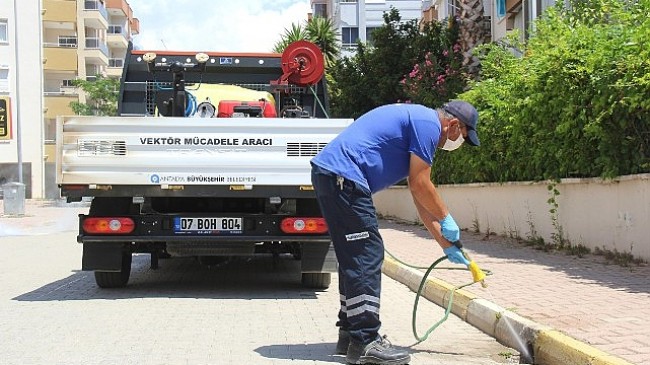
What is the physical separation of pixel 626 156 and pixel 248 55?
510 centimetres

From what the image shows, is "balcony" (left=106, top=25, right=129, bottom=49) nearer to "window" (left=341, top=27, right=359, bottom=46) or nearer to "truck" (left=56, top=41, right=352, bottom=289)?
"window" (left=341, top=27, right=359, bottom=46)

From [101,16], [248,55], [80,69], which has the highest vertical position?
[101,16]

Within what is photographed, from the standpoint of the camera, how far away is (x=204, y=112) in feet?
35.5

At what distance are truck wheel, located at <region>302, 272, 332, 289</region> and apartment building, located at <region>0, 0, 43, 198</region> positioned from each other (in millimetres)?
44381

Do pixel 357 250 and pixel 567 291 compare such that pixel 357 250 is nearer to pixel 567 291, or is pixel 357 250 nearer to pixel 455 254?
pixel 455 254

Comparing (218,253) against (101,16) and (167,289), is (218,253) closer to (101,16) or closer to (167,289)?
(167,289)

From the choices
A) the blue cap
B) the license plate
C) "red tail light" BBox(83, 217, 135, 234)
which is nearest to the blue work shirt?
the blue cap

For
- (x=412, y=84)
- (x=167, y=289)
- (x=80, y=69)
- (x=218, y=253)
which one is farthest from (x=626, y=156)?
(x=80, y=69)

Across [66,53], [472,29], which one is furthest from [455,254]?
[66,53]

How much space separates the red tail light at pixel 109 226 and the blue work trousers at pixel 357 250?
11.9 feet

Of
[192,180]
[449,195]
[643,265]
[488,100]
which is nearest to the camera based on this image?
[192,180]

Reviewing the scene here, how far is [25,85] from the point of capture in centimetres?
5150

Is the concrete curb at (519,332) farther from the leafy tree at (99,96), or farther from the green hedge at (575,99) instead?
the leafy tree at (99,96)

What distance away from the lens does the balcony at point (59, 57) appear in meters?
57.9
